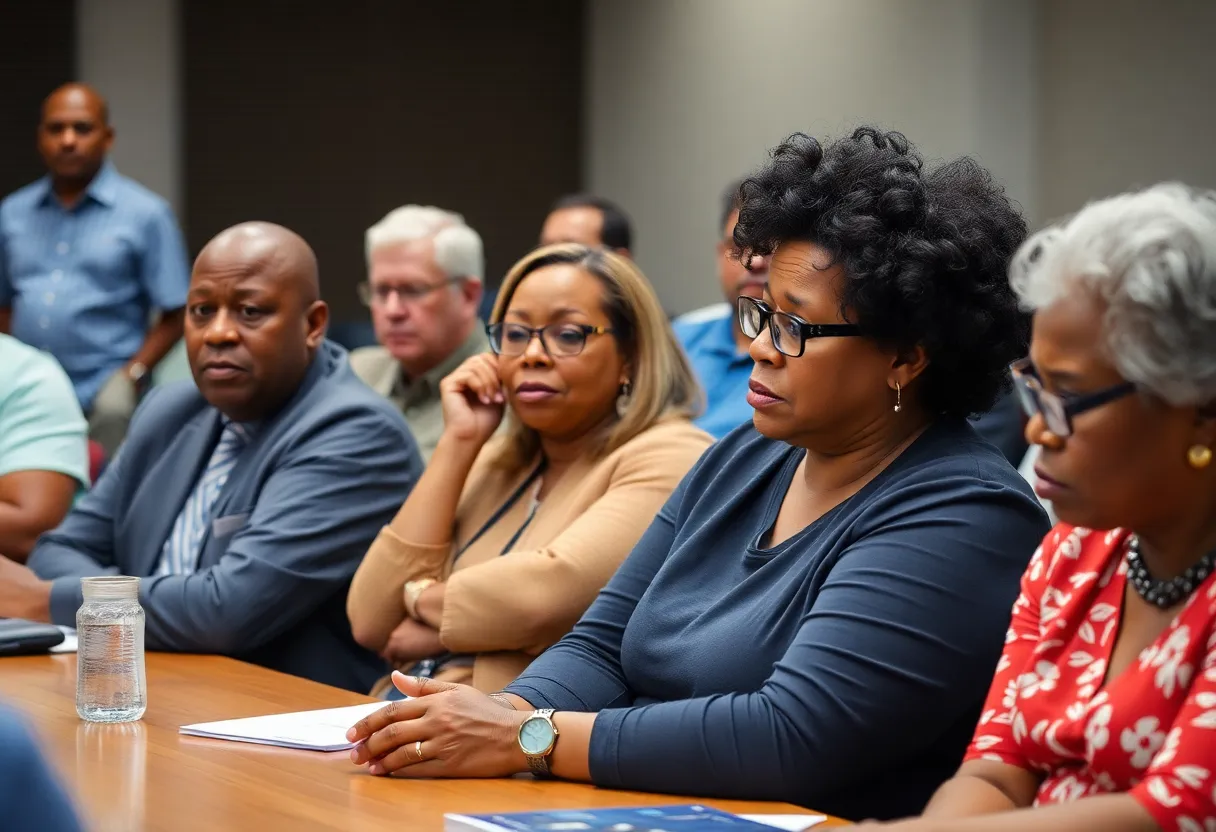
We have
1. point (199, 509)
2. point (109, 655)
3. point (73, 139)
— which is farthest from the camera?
point (73, 139)

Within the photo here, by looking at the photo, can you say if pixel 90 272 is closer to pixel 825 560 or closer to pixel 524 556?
pixel 524 556

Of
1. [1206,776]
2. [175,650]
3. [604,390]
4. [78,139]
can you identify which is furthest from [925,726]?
[78,139]

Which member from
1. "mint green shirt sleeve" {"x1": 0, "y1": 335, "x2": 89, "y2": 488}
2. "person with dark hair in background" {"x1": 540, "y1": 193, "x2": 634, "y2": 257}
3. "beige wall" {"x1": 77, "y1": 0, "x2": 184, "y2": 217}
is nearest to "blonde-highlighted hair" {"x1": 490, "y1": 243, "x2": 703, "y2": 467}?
"mint green shirt sleeve" {"x1": 0, "y1": 335, "x2": 89, "y2": 488}

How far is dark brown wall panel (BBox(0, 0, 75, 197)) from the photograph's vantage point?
6.53 metres

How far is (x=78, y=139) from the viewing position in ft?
18.6

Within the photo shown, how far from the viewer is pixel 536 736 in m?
1.78

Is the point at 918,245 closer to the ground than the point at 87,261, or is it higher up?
higher up

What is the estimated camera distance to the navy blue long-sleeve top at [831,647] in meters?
1.71

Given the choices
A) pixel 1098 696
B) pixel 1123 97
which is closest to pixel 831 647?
pixel 1098 696

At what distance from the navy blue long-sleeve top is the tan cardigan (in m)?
0.39

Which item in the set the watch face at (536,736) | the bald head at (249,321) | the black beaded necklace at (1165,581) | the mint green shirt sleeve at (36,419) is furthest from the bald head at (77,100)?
the black beaded necklace at (1165,581)

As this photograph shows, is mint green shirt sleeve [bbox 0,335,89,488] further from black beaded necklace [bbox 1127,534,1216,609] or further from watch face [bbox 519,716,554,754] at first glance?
black beaded necklace [bbox 1127,534,1216,609]

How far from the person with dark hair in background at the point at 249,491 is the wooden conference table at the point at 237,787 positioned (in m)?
0.55

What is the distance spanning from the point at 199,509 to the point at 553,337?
803 millimetres
